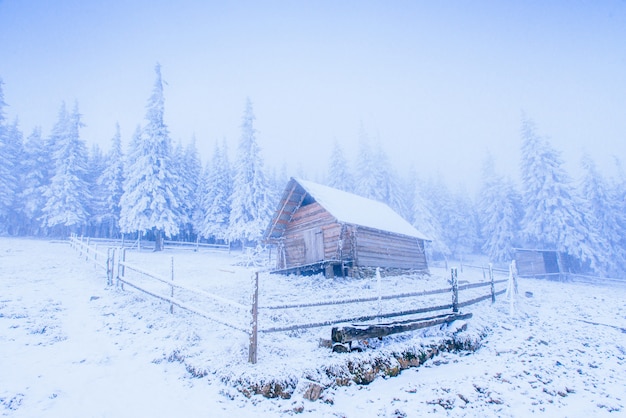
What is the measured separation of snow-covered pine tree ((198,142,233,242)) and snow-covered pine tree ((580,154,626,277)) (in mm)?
40702

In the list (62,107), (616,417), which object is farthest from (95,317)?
(62,107)

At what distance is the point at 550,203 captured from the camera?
30484 mm

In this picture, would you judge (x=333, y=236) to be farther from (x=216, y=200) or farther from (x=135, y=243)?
(x=216, y=200)

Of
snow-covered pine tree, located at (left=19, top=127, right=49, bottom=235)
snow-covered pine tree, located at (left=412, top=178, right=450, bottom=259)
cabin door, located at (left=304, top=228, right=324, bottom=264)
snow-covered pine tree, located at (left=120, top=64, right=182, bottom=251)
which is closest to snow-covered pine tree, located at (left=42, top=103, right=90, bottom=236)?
snow-covered pine tree, located at (left=19, top=127, right=49, bottom=235)

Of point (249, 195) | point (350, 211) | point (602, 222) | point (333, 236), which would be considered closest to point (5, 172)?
point (249, 195)

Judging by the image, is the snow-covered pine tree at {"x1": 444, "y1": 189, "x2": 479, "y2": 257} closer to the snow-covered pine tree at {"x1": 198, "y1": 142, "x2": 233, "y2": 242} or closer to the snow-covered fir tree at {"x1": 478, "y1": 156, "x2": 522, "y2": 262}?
the snow-covered fir tree at {"x1": 478, "y1": 156, "x2": 522, "y2": 262}

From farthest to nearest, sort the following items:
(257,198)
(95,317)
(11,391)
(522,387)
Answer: (257,198), (95,317), (522,387), (11,391)

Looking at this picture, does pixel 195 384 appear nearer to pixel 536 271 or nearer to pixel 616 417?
pixel 616 417

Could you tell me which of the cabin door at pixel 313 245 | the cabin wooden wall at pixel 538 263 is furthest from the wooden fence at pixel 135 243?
the cabin wooden wall at pixel 538 263

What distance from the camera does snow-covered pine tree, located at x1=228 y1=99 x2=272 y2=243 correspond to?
32656mm

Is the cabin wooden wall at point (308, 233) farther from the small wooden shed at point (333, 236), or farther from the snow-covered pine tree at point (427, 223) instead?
the snow-covered pine tree at point (427, 223)

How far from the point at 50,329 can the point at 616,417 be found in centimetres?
1241

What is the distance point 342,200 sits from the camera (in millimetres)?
21359

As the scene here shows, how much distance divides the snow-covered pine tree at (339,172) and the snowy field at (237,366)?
1267 inches
